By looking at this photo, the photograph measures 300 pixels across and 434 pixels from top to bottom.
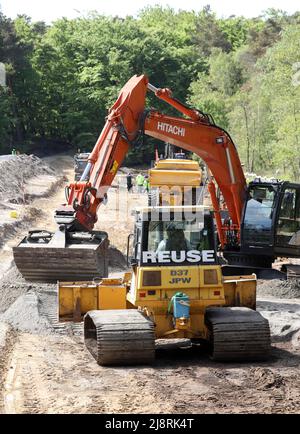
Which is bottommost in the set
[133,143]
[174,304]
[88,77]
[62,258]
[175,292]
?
[62,258]

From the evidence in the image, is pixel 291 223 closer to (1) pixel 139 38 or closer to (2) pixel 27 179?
(2) pixel 27 179

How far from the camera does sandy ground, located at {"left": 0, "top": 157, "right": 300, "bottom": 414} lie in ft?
31.9

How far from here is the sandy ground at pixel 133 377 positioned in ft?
31.9

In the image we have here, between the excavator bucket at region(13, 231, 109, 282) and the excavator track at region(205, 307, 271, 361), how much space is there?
5.69 m

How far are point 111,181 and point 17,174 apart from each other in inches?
1151

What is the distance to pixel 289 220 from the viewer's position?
64.8 feet

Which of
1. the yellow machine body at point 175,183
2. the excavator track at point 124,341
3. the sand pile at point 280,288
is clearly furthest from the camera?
the yellow machine body at point 175,183

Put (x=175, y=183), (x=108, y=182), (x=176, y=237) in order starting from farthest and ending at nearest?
(x=175, y=183), (x=108, y=182), (x=176, y=237)

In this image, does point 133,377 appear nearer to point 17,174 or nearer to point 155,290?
point 155,290

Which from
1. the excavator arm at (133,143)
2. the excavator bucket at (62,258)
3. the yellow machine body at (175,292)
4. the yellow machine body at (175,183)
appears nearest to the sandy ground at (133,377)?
the yellow machine body at (175,292)

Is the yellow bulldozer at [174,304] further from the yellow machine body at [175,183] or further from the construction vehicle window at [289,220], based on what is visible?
the yellow machine body at [175,183]

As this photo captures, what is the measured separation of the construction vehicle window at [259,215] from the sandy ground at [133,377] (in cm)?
361

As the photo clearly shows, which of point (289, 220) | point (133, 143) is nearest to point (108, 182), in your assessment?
point (133, 143)

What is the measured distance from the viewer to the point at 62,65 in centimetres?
7888
